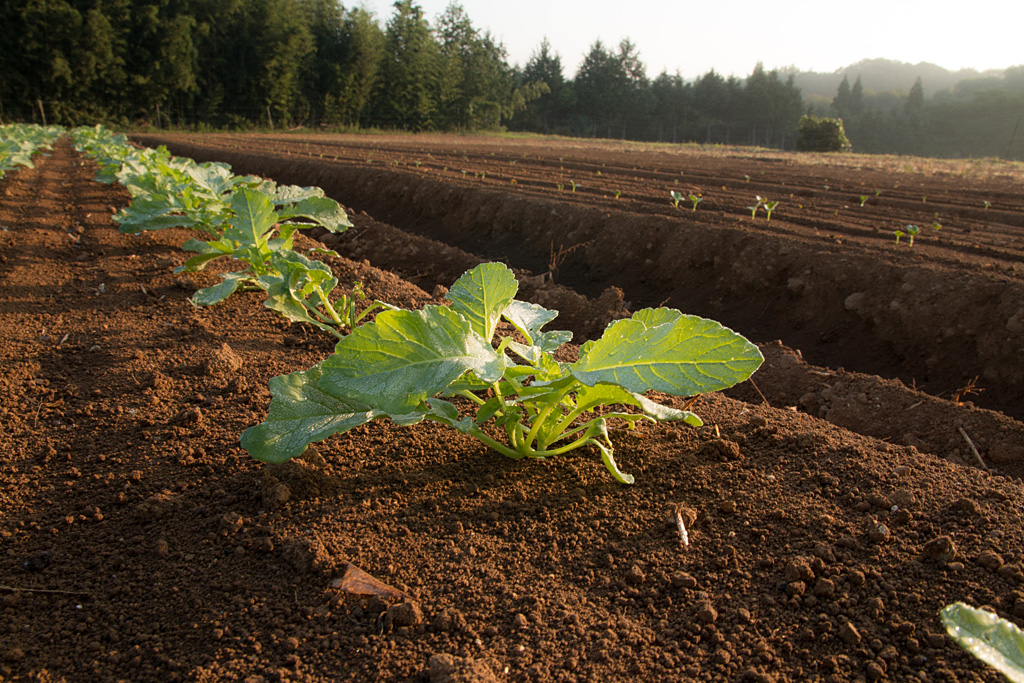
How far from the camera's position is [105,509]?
1418mm

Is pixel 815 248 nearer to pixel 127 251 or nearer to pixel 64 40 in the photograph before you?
pixel 127 251

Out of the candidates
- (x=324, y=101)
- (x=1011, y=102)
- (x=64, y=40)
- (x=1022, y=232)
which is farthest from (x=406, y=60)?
(x=1011, y=102)

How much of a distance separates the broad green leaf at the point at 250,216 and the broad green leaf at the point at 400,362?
5.28 feet

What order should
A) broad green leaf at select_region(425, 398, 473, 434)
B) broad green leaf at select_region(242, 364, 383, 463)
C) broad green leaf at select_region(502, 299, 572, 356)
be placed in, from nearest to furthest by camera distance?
1. broad green leaf at select_region(242, 364, 383, 463)
2. broad green leaf at select_region(425, 398, 473, 434)
3. broad green leaf at select_region(502, 299, 572, 356)

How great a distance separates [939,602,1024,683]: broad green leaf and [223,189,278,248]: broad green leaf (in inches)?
101

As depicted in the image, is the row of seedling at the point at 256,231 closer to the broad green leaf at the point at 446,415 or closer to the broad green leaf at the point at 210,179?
the broad green leaf at the point at 210,179

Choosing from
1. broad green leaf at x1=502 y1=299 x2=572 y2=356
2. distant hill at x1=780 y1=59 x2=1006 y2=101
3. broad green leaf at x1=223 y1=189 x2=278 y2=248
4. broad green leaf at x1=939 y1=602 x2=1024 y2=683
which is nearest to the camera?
broad green leaf at x1=939 y1=602 x2=1024 y2=683

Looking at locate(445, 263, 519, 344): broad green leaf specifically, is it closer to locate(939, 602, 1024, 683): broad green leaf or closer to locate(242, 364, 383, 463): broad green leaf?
locate(242, 364, 383, 463): broad green leaf

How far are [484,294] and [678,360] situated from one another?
53 cm

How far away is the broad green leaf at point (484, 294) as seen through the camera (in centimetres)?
147

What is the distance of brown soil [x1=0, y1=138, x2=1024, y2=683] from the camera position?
A: 104cm

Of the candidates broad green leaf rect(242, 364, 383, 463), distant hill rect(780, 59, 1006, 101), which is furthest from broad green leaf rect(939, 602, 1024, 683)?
distant hill rect(780, 59, 1006, 101)

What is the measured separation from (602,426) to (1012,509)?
98cm

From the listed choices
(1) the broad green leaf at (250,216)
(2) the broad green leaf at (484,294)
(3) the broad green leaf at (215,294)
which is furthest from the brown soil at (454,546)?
(1) the broad green leaf at (250,216)
